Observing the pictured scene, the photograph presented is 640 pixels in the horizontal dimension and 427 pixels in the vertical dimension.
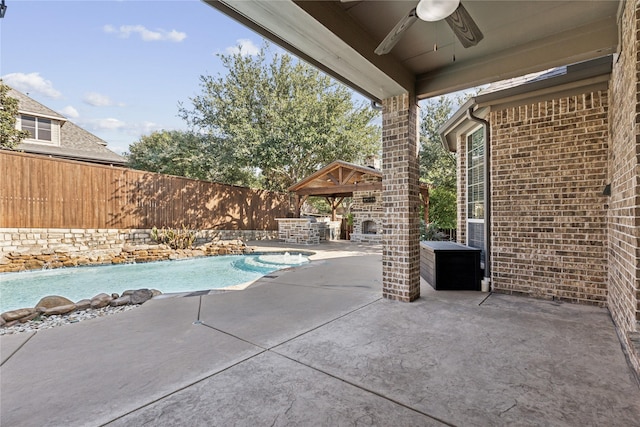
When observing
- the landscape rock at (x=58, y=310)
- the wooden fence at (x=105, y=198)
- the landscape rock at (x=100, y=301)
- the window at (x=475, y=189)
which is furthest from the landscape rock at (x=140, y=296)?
the wooden fence at (x=105, y=198)

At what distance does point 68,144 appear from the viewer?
1505cm

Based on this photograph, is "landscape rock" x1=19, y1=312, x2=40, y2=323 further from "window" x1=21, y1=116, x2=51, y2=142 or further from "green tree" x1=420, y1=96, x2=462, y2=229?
"window" x1=21, y1=116, x2=51, y2=142

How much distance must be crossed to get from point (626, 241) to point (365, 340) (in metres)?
2.38

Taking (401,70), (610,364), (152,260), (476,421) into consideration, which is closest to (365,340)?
(476,421)

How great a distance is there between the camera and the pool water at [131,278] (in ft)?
19.5

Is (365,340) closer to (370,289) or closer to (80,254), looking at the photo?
(370,289)

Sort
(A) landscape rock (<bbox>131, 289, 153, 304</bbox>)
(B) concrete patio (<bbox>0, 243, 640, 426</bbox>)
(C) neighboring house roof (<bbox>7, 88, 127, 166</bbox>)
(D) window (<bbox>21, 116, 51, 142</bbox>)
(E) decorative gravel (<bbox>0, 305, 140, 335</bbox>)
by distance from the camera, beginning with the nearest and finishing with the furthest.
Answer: (B) concrete patio (<bbox>0, 243, 640, 426</bbox>) → (E) decorative gravel (<bbox>0, 305, 140, 335</bbox>) → (A) landscape rock (<bbox>131, 289, 153, 304</bbox>) → (C) neighboring house roof (<bbox>7, 88, 127, 166</bbox>) → (D) window (<bbox>21, 116, 51, 142</bbox>)

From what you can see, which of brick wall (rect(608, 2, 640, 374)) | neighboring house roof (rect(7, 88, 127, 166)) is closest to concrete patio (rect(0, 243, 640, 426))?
brick wall (rect(608, 2, 640, 374))

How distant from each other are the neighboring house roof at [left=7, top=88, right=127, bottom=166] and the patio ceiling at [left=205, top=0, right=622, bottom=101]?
1611 centimetres

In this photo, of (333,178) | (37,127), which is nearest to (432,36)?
(333,178)

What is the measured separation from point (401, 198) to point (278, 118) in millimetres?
12052

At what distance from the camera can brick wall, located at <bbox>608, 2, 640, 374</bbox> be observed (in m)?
2.12

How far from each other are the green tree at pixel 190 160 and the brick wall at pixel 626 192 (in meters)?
14.7

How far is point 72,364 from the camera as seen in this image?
7.31 ft
